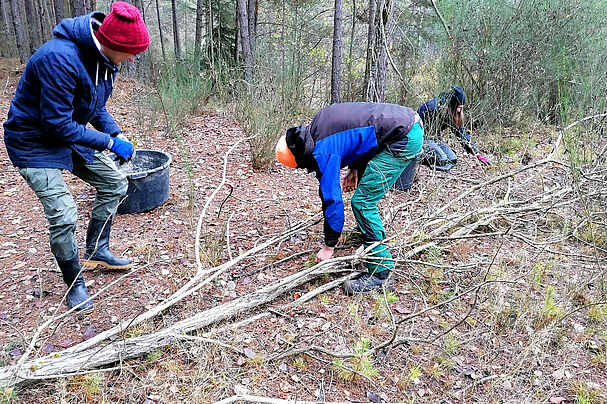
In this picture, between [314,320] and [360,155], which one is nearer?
[314,320]

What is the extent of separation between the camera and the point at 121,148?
2.73m

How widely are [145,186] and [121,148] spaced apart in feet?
3.79

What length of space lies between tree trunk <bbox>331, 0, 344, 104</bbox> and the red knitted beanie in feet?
17.5

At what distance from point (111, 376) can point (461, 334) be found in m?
2.11

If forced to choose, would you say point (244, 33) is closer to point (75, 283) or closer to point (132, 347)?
point (75, 283)

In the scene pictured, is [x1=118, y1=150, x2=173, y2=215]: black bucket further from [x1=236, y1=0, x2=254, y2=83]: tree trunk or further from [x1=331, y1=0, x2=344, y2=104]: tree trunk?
[x1=331, y1=0, x2=344, y2=104]: tree trunk

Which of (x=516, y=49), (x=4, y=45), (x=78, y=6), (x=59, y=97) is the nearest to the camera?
(x=59, y=97)

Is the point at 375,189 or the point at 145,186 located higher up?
the point at 375,189

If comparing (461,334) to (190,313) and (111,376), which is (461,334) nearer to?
(190,313)

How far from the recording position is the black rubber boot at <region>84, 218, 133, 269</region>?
2.98 metres

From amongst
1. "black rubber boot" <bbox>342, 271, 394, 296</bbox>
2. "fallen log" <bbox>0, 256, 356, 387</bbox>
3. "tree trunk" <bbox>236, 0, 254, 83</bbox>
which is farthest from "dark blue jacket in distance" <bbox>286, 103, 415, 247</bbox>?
"tree trunk" <bbox>236, 0, 254, 83</bbox>

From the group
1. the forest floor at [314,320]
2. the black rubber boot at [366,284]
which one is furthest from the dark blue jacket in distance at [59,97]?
the black rubber boot at [366,284]

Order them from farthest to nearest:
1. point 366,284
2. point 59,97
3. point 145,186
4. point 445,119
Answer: point 445,119, point 145,186, point 366,284, point 59,97

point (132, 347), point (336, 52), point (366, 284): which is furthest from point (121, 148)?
point (336, 52)
